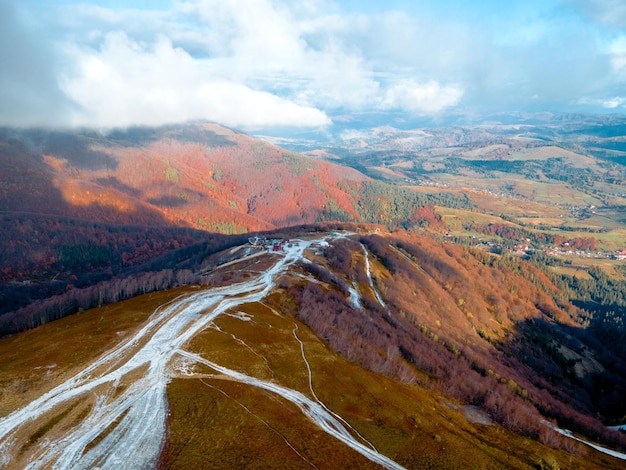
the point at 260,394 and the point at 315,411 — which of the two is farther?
the point at 260,394

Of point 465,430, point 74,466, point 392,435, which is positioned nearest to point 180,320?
point 74,466

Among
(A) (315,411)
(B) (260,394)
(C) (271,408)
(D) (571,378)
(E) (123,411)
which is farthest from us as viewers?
(D) (571,378)

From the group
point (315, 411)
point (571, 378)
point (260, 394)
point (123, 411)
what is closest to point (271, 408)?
point (260, 394)

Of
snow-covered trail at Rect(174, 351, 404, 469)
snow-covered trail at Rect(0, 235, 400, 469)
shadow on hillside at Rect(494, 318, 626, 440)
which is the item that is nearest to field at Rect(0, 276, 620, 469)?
snow-covered trail at Rect(174, 351, 404, 469)

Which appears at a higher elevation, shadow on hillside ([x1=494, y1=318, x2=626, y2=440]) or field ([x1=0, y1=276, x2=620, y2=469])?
field ([x1=0, y1=276, x2=620, y2=469])

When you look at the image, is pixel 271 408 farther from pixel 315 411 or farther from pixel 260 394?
pixel 315 411

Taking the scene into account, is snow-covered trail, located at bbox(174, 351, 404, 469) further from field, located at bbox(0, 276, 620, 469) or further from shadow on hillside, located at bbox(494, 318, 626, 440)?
shadow on hillside, located at bbox(494, 318, 626, 440)
